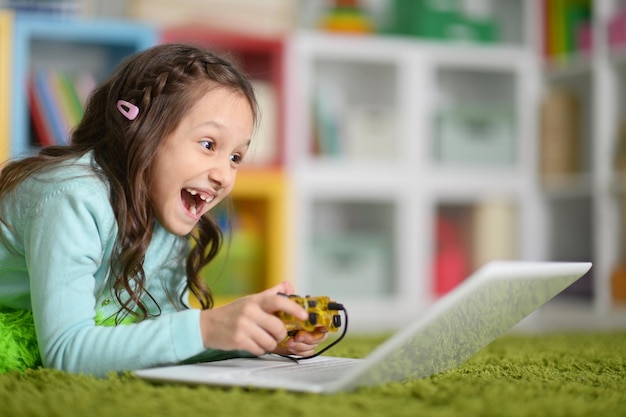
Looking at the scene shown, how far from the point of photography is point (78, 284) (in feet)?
3.10

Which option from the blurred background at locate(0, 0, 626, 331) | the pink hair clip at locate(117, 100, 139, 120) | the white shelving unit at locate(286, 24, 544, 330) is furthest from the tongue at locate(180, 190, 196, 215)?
the white shelving unit at locate(286, 24, 544, 330)

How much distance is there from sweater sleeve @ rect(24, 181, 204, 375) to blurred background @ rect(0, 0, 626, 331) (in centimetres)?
142

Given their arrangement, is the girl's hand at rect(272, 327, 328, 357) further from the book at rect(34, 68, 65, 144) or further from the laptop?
the book at rect(34, 68, 65, 144)

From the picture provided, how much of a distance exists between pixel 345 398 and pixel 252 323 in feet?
0.49

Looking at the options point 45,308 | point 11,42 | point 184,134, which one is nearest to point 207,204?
point 184,134

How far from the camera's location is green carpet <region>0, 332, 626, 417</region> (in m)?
0.73

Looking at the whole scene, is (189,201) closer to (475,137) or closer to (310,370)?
(310,370)

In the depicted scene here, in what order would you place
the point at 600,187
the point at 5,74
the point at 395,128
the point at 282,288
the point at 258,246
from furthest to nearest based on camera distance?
the point at 395,128
the point at 600,187
the point at 258,246
the point at 5,74
the point at 282,288

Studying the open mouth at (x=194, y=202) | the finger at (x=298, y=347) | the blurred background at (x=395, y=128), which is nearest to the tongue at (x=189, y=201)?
the open mouth at (x=194, y=202)

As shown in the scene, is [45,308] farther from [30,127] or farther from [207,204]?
[30,127]

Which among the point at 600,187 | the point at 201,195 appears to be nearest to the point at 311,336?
the point at 201,195

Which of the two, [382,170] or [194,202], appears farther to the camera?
[382,170]

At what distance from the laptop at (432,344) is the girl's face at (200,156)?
0.21 m

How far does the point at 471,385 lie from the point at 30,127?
1.95 metres
